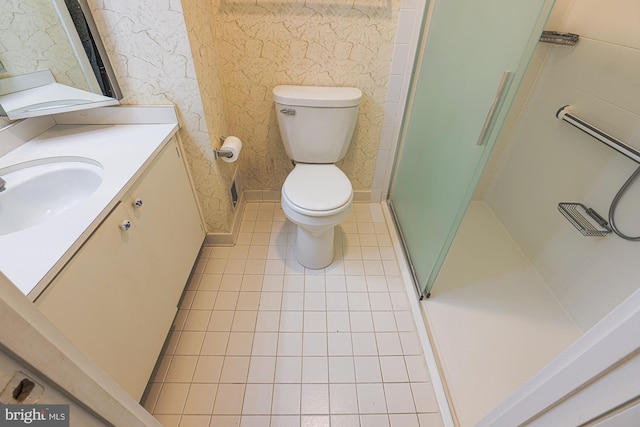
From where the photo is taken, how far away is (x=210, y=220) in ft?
5.32

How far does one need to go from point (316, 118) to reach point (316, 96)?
108mm

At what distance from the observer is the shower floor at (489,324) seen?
115cm

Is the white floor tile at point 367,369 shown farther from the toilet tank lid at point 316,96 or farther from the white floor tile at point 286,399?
the toilet tank lid at point 316,96

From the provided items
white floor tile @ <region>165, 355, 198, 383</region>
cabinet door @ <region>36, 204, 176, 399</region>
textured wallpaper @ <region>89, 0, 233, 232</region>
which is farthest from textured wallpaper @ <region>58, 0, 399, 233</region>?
white floor tile @ <region>165, 355, 198, 383</region>

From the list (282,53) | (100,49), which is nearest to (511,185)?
(282,53)

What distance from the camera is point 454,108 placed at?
119 cm

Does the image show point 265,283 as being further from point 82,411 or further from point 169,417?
point 82,411

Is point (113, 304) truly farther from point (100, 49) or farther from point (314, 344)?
point (100, 49)

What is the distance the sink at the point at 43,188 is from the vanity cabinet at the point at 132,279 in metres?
0.18

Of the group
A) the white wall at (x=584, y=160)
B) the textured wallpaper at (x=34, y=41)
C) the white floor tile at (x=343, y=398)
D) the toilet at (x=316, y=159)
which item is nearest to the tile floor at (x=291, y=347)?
the white floor tile at (x=343, y=398)

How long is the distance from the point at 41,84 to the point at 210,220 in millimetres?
857

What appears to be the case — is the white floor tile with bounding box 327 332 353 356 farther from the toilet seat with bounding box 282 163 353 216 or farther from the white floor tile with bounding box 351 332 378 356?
the toilet seat with bounding box 282 163 353 216

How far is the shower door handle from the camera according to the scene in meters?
0.84

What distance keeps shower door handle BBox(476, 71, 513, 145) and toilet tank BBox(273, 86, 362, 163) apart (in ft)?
2.47
